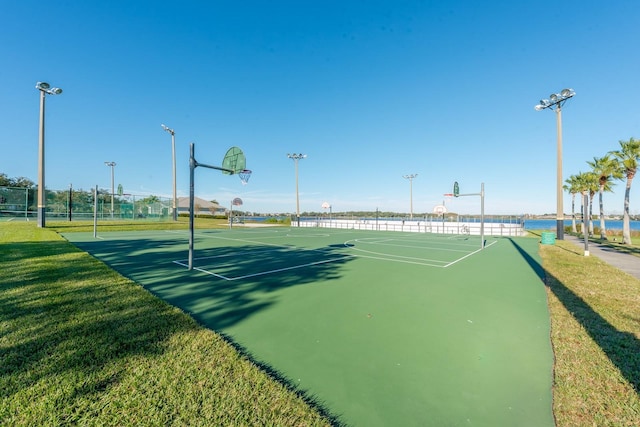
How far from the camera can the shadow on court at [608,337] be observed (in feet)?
8.96

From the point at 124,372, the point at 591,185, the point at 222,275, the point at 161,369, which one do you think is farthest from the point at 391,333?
the point at 591,185

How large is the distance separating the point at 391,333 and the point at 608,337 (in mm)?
2732

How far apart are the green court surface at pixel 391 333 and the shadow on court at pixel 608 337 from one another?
44 centimetres

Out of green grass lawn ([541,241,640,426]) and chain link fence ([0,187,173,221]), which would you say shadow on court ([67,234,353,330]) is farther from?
chain link fence ([0,187,173,221])

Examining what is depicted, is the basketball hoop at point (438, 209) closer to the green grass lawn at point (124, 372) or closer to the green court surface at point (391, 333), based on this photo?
the green court surface at point (391, 333)

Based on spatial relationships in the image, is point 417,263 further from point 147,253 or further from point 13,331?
point 147,253

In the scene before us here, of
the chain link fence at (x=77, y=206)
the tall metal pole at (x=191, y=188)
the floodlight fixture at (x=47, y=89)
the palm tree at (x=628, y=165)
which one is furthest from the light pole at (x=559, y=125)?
the chain link fence at (x=77, y=206)

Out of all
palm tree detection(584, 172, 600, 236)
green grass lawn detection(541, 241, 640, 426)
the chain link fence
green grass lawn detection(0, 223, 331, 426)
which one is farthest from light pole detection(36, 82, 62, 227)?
palm tree detection(584, 172, 600, 236)

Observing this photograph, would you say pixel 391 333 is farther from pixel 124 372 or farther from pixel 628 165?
pixel 628 165

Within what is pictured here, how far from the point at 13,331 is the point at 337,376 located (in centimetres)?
375

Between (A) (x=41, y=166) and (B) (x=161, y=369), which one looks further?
(A) (x=41, y=166)

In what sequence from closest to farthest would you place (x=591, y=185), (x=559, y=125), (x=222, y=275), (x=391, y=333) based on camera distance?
(x=391, y=333), (x=222, y=275), (x=559, y=125), (x=591, y=185)

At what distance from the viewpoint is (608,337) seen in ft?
11.3

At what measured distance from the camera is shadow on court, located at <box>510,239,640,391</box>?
2732mm
